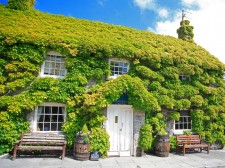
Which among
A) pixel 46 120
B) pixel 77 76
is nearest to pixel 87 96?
pixel 77 76

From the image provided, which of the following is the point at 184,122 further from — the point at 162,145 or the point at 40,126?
the point at 40,126

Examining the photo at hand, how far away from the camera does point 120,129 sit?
10.5 m

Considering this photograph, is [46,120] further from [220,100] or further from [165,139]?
[220,100]

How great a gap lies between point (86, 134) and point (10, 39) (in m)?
5.85

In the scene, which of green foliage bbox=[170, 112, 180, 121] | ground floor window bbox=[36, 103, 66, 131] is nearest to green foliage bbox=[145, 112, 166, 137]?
green foliage bbox=[170, 112, 180, 121]

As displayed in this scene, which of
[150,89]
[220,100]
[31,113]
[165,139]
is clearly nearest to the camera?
[31,113]

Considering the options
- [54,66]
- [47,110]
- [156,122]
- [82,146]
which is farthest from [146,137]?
[54,66]

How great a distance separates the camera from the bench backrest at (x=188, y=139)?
11297mm

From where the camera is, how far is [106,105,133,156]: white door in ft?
33.9

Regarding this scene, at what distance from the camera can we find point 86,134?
918 centimetres

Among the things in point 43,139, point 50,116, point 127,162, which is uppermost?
point 50,116

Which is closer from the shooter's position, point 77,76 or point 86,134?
point 86,134

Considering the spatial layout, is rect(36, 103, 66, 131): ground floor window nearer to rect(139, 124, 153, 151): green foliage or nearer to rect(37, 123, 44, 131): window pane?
rect(37, 123, 44, 131): window pane

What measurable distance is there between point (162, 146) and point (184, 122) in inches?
121
